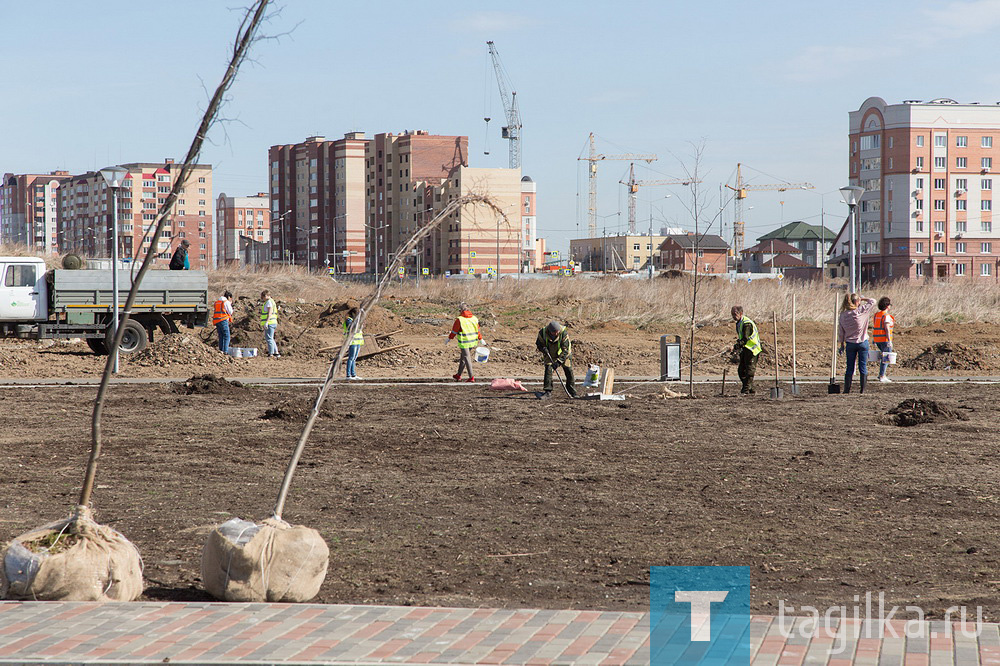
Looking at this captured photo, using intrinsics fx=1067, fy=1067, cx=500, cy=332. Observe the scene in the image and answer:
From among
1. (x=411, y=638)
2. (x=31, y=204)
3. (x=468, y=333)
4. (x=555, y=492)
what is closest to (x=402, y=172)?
(x=31, y=204)

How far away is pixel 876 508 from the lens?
881 centimetres

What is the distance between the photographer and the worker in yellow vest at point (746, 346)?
1823cm

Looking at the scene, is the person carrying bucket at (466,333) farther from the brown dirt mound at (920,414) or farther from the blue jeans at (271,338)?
the brown dirt mound at (920,414)

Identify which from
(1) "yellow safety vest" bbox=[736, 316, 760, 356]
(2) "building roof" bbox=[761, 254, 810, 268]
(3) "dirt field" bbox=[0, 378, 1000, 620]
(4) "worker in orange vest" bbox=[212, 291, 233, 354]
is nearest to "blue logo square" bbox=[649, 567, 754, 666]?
(3) "dirt field" bbox=[0, 378, 1000, 620]

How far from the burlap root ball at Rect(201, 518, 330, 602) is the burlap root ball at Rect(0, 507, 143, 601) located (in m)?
0.44

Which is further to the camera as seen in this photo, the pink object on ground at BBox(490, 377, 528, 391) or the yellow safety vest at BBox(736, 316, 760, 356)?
the pink object on ground at BBox(490, 377, 528, 391)

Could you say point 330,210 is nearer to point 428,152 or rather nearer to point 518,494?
point 428,152

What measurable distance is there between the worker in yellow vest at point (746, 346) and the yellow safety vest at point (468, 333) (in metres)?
5.36

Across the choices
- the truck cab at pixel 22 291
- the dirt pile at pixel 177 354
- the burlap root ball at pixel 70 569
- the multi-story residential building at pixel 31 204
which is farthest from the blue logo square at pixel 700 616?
the multi-story residential building at pixel 31 204

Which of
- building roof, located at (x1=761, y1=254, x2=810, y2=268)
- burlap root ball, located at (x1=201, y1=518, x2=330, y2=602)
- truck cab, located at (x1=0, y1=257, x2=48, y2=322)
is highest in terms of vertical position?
building roof, located at (x1=761, y1=254, x2=810, y2=268)

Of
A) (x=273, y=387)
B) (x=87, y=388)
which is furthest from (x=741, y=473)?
(x=87, y=388)

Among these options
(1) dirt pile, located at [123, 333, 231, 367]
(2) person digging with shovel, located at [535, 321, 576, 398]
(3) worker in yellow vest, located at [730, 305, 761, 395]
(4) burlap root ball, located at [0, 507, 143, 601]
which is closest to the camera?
(4) burlap root ball, located at [0, 507, 143, 601]

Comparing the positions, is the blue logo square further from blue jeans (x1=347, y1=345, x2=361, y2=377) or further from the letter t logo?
blue jeans (x1=347, y1=345, x2=361, y2=377)

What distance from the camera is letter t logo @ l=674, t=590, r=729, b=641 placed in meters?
5.09
